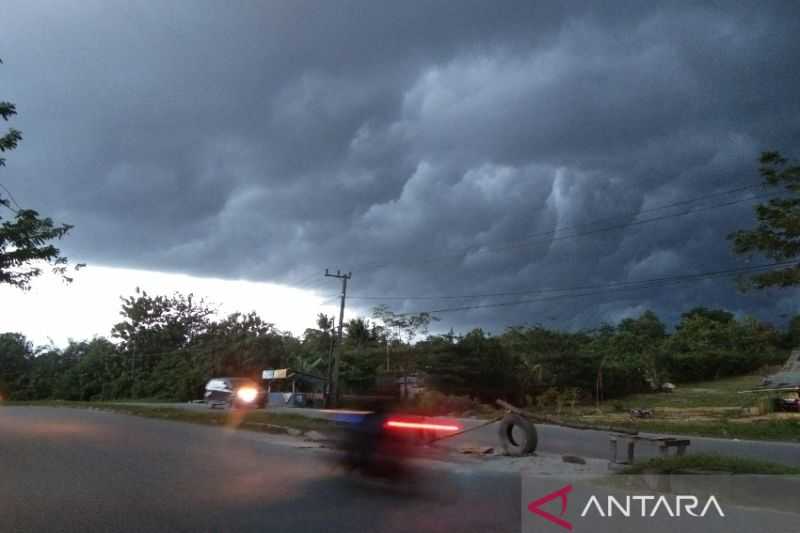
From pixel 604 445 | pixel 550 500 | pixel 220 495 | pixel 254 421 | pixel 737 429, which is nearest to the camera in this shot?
pixel 220 495

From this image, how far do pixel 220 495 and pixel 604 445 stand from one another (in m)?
13.9

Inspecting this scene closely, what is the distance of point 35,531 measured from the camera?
23.7ft

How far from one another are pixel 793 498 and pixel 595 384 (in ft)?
146

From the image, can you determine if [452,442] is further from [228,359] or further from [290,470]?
[228,359]

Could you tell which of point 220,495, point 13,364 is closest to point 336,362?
point 220,495

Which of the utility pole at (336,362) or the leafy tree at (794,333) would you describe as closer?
the utility pole at (336,362)

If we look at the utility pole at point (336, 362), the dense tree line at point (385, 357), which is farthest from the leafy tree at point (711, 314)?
the utility pole at point (336, 362)

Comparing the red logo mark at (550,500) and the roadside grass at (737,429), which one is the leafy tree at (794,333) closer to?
the roadside grass at (737,429)

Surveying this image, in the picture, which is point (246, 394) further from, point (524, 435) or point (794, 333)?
point (794, 333)

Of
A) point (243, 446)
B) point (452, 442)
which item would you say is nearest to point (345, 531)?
point (243, 446)

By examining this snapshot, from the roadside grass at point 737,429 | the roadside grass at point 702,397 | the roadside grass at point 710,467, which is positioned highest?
the roadside grass at point 702,397

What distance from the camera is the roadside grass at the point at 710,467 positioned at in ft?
31.1

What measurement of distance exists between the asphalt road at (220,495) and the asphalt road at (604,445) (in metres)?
4.45

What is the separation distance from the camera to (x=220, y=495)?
947 cm
